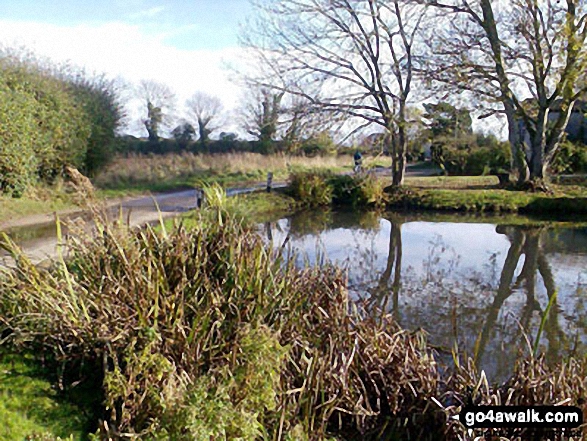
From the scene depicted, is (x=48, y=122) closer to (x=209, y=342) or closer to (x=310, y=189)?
(x=310, y=189)

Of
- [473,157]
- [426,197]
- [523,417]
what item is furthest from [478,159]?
[523,417]

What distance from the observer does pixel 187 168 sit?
22.9 m

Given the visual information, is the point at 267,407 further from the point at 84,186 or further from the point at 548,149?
the point at 548,149

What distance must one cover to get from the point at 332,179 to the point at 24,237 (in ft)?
35.9

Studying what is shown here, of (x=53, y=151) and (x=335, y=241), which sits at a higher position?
(x=53, y=151)

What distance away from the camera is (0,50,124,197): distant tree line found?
11734 millimetres

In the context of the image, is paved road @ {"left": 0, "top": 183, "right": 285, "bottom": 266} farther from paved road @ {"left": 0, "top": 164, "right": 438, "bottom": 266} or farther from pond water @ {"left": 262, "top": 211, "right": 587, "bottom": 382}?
Answer: pond water @ {"left": 262, "top": 211, "right": 587, "bottom": 382}

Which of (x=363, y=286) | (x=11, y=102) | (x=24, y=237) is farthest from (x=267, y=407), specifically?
(x=11, y=102)

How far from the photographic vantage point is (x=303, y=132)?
16.6 metres

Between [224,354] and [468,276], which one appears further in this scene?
[468,276]

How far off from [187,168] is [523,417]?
2119 centimetres

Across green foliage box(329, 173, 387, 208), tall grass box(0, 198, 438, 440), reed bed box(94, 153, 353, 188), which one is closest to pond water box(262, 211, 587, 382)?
tall grass box(0, 198, 438, 440)

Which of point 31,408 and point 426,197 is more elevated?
point 426,197

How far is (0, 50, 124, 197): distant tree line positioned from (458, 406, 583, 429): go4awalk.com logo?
11.7 meters
